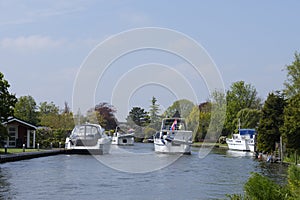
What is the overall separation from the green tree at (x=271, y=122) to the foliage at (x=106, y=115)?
154 feet

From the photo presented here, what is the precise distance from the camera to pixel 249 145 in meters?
77.2

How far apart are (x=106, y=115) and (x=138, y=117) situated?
23.1 metres

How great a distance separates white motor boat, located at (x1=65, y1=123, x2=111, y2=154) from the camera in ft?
190

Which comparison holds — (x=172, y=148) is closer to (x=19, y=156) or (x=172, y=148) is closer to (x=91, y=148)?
(x=91, y=148)

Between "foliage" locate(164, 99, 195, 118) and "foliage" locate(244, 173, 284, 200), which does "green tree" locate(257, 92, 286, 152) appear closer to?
"foliage" locate(244, 173, 284, 200)

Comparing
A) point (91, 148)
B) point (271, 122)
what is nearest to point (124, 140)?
point (91, 148)

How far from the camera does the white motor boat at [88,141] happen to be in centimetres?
5784

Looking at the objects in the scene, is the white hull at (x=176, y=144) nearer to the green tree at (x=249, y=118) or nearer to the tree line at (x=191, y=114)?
the tree line at (x=191, y=114)

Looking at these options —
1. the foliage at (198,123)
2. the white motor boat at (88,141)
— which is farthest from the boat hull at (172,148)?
the foliage at (198,123)

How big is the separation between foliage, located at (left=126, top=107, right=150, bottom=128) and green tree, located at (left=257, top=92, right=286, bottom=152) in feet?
231

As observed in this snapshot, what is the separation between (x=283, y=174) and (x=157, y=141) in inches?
1317

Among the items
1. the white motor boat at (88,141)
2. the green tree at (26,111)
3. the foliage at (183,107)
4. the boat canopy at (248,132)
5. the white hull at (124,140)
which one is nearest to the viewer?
the white motor boat at (88,141)

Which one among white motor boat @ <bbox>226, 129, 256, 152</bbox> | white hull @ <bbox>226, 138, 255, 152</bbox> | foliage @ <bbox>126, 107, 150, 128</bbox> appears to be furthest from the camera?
foliage @ <bbox>126, 107, 150, 128</bbox>

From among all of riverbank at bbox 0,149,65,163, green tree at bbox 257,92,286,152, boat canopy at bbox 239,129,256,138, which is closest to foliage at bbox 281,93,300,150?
green tree at bbox 257,92,286,152
